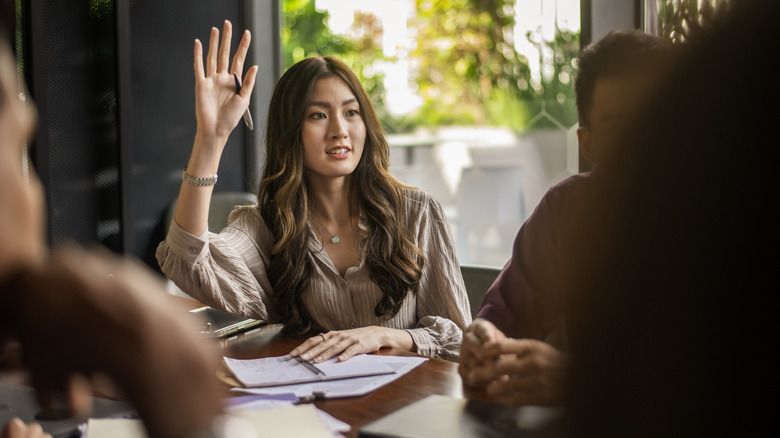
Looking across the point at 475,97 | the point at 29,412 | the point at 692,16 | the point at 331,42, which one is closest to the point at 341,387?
the point at 29,412

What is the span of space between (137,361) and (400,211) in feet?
6.10

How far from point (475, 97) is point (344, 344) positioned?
1900 mm

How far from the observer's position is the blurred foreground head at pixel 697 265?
0.79 feet

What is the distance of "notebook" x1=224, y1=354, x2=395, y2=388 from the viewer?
4.17ft

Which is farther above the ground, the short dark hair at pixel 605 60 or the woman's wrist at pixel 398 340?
the short dark hair at pixel 605 60

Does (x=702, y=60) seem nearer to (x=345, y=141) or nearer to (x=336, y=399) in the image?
(x=336, y=399)

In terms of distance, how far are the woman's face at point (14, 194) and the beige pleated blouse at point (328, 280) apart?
1.56 meters

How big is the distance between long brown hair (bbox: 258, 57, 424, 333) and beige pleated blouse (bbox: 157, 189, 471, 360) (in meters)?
0.03

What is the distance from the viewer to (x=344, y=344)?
4.81ft

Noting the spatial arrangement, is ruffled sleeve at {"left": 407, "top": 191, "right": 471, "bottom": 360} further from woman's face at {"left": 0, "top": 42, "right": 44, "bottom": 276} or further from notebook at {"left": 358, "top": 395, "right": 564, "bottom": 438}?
woman's face at {"left": 0, "top": 42, "right": 44, "bottom": 276}

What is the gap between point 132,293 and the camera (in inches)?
7.6

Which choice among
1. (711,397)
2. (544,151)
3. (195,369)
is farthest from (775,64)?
(544,151)

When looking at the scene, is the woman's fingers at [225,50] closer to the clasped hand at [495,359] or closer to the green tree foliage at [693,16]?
the clasped hand at [495,359]

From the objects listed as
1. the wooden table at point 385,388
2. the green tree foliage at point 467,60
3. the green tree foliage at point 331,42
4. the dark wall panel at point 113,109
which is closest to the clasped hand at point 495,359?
the wooden table at point 385,388
